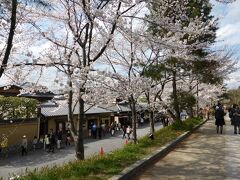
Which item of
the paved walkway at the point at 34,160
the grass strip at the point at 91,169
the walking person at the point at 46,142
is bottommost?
the paved walkway at the point at 34,160

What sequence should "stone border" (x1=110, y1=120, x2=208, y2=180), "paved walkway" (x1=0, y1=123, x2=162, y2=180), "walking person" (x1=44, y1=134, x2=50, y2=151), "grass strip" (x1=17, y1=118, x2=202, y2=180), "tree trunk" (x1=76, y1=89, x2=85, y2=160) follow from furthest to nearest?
"walking person" (x1=44, y1=134, x2=50, y2=151) < "paved walkway" (x1=0, y1=123, x2=162, y2=180) < "tree trunk" (x1=76, y1=89, x2=85, y2=160) < "stone border" (x1=110, y1=120, x2=208, y2=180) < "grass strip" (x1=17, y1=118, x2=202, y2=180)

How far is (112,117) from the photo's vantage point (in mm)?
47000

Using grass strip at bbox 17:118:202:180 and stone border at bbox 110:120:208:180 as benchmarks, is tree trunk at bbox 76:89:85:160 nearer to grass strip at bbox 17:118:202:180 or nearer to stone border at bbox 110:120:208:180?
grass strip at bbox 17:118:202:180

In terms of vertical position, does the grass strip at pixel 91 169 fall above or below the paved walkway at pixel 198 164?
above

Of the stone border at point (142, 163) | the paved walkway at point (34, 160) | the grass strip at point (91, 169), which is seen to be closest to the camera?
the grass strip at point (91, 169)

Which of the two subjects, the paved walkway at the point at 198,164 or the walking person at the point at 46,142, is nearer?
the paved walkway at the point at 198,164

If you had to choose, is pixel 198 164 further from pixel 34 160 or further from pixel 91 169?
pixel 34 160

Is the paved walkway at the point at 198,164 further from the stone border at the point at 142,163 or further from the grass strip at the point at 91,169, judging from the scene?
the grass strip at the point at 91,169

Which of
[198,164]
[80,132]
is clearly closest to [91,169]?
[80,132]

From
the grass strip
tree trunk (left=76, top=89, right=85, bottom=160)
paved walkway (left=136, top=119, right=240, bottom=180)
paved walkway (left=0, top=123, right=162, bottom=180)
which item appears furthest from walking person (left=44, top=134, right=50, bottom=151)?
the grass strip

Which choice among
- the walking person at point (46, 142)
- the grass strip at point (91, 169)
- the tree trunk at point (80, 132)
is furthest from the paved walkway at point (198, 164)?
the walking person at point (46, 142)

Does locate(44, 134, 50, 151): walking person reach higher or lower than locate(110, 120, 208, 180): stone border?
lower

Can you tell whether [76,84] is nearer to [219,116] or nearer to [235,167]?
[235,167]

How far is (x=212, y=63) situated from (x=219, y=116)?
563 centimetres
